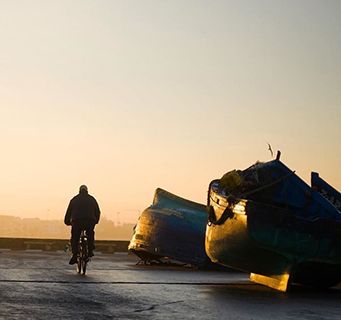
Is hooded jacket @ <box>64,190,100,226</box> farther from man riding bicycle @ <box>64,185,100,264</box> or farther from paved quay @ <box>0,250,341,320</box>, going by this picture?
paved quay @ <box>0,250,341,320</box>

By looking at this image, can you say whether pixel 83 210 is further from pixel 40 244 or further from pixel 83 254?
pixel 40 244

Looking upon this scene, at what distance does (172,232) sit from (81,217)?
203 inches

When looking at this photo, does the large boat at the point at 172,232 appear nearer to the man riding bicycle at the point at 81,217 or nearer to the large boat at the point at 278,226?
the man riding bicycle at the point at 81,217

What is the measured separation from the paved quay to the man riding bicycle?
1.44 metres

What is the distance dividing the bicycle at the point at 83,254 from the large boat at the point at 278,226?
10.4 feet

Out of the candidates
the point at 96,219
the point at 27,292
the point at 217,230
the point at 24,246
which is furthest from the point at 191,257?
the point at 24,246

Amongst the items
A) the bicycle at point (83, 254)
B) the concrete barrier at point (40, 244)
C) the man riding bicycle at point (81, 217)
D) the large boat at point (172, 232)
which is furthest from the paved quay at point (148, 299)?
the concrete barrier at point (40, 244)

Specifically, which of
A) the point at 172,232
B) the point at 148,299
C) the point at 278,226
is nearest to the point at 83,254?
the point at 278,226

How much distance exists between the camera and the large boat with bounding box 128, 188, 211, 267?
21.4 m

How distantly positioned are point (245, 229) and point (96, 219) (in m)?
5.05

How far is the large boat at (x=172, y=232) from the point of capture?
70.2 feet

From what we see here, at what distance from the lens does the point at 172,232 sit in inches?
851

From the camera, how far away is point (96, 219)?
17.2 meters

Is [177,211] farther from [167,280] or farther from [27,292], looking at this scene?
[27,292]
